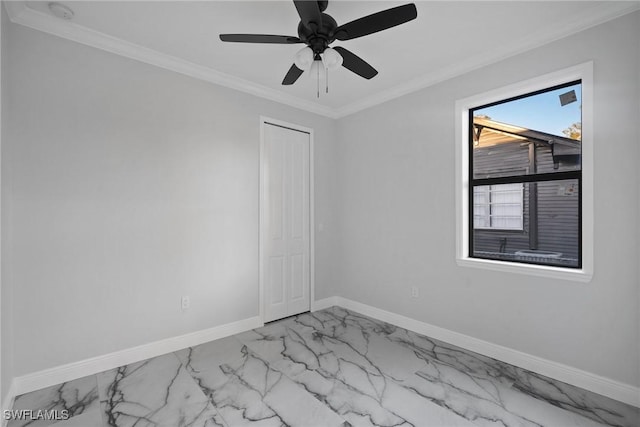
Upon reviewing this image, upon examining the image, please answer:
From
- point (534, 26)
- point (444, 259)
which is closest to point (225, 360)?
point (444, 259)

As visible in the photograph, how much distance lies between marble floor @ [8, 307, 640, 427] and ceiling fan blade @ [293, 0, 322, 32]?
2372 mm

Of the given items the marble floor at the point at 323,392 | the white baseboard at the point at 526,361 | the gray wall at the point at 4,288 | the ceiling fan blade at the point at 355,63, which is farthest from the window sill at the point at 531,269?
the gray wall at the point at 4,288

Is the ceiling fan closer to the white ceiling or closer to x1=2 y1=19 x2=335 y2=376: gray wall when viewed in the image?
the white ceiling

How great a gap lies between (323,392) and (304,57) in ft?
7.48

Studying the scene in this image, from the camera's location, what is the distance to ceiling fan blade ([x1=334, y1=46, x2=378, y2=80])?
213 cm

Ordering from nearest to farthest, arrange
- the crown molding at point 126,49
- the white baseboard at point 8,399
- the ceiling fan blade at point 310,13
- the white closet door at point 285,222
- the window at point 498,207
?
the ceiling fan blade at point 310,13, the white baseboard at point 8,399, the crown molding at point 126,49, the window at point 498,207, the white closet door at point 285,222

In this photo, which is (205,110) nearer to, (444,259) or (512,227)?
(444,259)

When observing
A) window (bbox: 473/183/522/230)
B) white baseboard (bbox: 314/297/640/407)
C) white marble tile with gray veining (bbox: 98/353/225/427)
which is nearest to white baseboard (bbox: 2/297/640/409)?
white baseboard (bbox: 314/297/640/407)

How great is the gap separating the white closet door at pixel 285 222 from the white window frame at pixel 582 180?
1.79 m

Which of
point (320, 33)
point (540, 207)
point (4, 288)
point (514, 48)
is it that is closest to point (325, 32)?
point (320, 33)

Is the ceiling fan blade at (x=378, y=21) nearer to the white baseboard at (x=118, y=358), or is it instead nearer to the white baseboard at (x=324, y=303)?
the white baseboard at (x=118, y=358)

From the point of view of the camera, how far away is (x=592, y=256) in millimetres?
2221

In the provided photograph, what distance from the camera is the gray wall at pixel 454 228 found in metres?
2.10

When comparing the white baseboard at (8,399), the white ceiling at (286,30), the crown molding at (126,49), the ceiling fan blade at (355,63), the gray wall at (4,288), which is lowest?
the white baseboard at (8,399)
